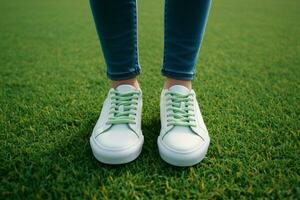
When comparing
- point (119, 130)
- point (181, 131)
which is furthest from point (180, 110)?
point (119, 130)

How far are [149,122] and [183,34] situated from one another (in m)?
0.31

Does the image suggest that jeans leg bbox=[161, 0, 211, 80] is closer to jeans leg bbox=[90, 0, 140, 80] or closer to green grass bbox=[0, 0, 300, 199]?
jeans leg bbox=[90, 0, 140, 80]

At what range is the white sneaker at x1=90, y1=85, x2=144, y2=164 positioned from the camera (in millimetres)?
611

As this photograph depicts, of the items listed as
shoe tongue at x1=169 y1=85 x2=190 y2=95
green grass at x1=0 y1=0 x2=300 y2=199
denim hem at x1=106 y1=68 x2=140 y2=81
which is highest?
denim hem at x1=106 y1=68 x2=140 y2=81

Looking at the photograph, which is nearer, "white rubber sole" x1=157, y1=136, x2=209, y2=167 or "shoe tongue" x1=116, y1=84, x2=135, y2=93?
"white rubber sole" x1=157, y1=136, x2=209, y2=167

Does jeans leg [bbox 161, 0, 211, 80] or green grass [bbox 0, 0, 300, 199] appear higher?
jeans leg [bbox 161, 0, 211, 80]

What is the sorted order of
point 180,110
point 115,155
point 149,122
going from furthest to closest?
point 149,122, point 180,110, point 115,155

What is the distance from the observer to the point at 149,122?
0.84 m

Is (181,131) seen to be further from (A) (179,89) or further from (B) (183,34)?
(B) (183,34)

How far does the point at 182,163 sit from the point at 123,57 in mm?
338

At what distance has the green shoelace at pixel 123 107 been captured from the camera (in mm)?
685

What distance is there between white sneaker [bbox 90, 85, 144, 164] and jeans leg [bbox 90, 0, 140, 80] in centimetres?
6

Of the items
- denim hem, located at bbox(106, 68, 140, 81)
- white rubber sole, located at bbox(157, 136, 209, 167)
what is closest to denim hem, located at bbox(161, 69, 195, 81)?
denim hem, located at bbox(106, 68, 140, 81)

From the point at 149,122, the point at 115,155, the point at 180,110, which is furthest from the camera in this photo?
the point at 149,122
